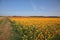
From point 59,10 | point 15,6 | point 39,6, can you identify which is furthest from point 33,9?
point 59,10

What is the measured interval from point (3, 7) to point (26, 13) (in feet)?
0.94

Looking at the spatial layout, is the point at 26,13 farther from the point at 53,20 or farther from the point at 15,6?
the point at 53,20

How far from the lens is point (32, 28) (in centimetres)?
152

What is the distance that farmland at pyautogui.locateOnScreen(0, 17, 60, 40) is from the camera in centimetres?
149

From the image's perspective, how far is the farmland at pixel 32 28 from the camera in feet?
4.88

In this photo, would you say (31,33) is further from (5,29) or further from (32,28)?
(5,29)

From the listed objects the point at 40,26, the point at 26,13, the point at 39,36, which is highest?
the point at 26,13

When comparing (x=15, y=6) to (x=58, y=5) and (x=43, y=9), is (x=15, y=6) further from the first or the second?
(x=58, y=5)

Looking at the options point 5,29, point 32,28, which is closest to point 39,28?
point 32,28

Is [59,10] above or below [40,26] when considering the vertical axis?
above

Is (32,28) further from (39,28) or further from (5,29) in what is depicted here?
(5,29)

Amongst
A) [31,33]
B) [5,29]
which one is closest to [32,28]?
[31,33]

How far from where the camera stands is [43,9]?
1579 mm

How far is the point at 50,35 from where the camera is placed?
1.51 m
